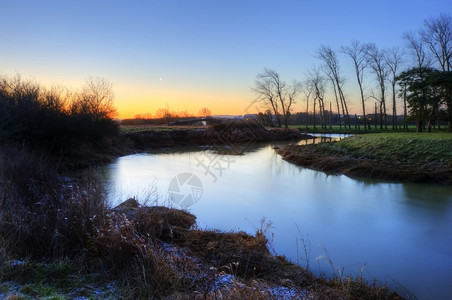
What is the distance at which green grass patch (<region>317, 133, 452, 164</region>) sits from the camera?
11.8 meters

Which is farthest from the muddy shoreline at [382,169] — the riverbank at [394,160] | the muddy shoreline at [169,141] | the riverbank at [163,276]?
the muddy shoreline at [169,141]

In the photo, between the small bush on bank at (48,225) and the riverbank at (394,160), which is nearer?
the small bush on bank at (48,225)

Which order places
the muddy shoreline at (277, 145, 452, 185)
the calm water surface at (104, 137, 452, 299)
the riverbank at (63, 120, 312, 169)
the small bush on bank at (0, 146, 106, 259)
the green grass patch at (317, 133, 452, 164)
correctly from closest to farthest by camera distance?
1. the small bush on bank at (0, 146, 106, 259)
2. the calm water surface at (104, 137, 452, 299)
3. the muddy shoreline at (277, 145, 452, 185)
4. the green grass patch at (317, 133, 452, 164)
5. the riverbank at (63, 120, 312, 169)

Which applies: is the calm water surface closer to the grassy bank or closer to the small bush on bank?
the grassy bank

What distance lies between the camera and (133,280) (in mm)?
3205

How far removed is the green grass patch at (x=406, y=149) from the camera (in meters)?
11.8

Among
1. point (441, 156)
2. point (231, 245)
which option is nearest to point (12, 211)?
point (231, 245)

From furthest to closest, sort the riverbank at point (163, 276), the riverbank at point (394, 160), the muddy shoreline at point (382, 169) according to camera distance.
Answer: the riverbank at point (394, 160) < the muddy shoreline at point (382, 169) < the riverbank at point (163, 276)

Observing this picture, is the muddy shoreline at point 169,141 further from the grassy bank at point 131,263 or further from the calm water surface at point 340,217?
the grassy bank at point 131,263

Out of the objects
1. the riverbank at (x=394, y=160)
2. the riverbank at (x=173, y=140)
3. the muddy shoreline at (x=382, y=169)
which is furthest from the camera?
the riverbank at (x=173, y=140)

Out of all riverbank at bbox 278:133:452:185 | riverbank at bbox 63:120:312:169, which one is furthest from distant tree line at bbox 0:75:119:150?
riverbank at bbox 278:133:452:185

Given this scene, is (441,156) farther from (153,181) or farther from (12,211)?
(12,211)

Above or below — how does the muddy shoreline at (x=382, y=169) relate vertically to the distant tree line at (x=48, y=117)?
below

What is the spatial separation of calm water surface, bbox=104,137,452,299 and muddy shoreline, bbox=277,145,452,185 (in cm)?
61
